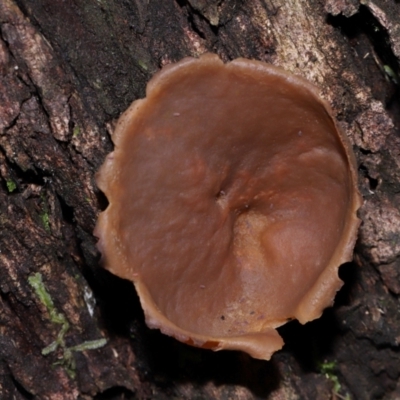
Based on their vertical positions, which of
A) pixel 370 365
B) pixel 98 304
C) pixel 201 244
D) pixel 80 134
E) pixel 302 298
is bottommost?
pixel 370 365

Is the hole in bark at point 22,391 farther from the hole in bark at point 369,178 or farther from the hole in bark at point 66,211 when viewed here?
the hole in bark at point 369,178

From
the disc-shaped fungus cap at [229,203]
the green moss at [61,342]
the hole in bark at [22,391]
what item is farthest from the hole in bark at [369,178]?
the hole in bark at [22,391]

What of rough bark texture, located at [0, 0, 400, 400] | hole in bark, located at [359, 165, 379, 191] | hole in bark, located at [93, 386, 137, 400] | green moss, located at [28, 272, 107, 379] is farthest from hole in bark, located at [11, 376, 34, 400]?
hole in bark, located at [359, 165, 379, 191]

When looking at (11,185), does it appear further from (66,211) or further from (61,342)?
(61,342)

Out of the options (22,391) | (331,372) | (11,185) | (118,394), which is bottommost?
(331,372)

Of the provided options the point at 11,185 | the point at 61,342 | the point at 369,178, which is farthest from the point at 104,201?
the point at 369,178

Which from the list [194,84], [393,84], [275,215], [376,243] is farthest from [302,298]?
[393,84]

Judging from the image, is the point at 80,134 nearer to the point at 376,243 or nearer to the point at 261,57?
the point at 261,57

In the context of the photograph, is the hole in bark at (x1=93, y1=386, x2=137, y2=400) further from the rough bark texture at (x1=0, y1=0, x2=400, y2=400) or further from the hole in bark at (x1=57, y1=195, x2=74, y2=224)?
the hole in bark at (x1=57, y1=195, x2=74, y2=224)
